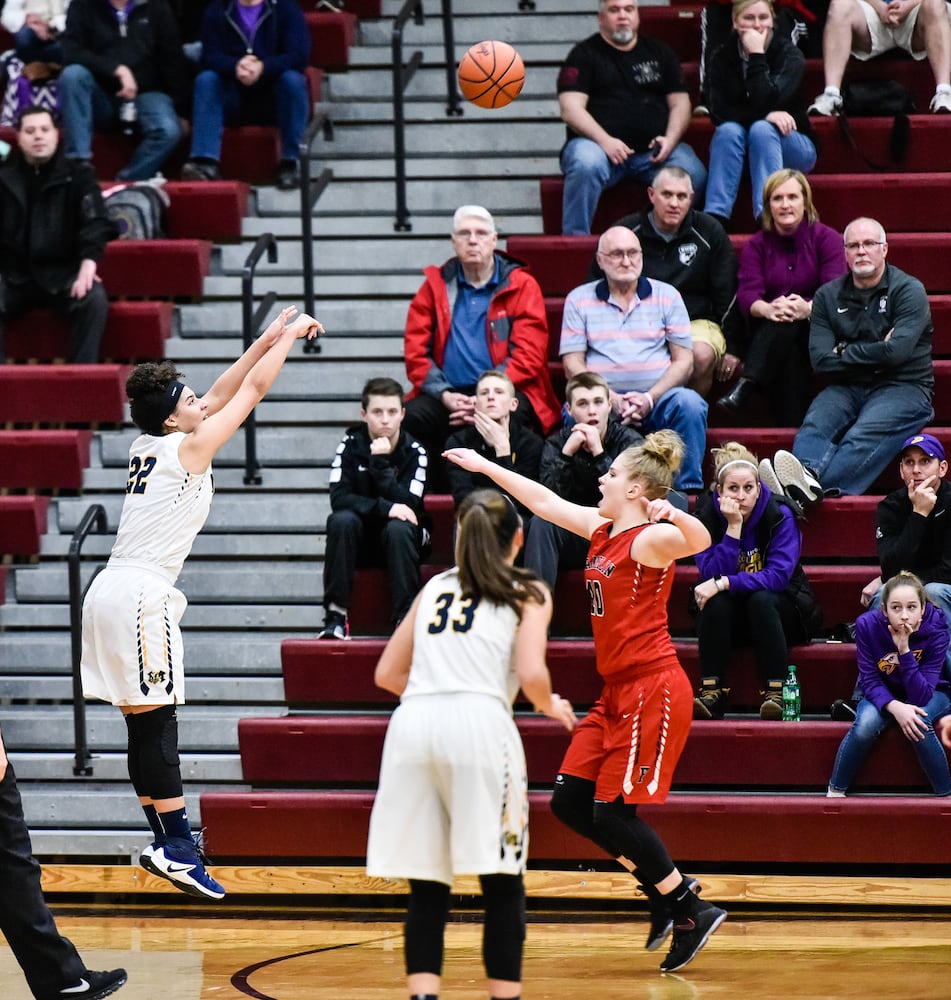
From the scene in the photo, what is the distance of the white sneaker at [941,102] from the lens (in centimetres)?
903

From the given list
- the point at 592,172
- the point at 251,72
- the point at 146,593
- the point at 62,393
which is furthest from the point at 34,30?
the point at 146,593

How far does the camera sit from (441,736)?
4367mm

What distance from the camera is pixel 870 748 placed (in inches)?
265

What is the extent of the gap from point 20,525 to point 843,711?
156 inches

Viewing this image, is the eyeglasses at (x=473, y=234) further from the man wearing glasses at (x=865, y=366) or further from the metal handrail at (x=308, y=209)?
the man wearing glasses at (x=865, y=366)

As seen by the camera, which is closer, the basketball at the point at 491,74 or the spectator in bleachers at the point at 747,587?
the spectator in bleachers at the point at 747,587

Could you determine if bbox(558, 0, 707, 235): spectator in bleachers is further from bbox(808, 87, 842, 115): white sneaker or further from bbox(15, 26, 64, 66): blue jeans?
bbox(15, 26, 64, 66): blue jeans

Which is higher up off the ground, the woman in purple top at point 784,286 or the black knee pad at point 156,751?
the woman in purple top at point 784,286

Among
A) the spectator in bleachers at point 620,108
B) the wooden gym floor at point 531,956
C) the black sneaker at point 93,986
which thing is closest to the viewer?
the black sneaker at point 93,986

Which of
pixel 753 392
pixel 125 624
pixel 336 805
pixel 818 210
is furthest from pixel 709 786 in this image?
pixel 818 210

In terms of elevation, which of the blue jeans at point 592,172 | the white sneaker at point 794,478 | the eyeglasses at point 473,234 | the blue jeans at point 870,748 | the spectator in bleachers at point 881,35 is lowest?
the blue jeans at point 870,748

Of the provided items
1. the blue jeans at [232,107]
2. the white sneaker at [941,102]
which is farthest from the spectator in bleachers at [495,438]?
the white sneaker at [941,102]

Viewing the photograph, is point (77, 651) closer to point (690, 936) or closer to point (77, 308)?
point (77, 308)

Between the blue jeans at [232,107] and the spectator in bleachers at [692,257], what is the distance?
90.7 inches
